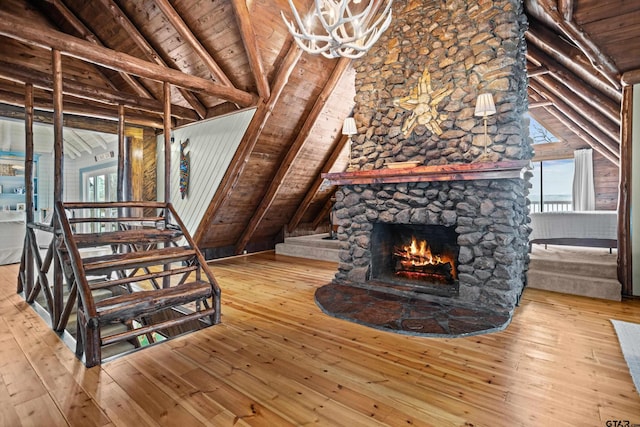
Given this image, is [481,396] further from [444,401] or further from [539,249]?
[539,249]

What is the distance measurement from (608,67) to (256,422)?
16.6 feet

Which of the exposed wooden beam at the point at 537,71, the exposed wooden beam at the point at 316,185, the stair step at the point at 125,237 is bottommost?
the stair step at the point at 125,237

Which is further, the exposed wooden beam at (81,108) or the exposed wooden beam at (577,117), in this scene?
the exposed wooden beam at (577,117)

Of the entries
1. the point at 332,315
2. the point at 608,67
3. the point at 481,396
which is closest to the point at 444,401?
the point at 481,396

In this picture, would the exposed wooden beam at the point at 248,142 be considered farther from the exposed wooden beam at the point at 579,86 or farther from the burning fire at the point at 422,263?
the exposed wooden beam at the point at 579,86

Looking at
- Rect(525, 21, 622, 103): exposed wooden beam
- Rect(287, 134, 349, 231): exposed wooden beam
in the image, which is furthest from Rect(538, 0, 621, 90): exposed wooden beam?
Rect(287, 134, 349, 231): exposed wooden beam

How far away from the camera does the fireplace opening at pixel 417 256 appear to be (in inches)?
164

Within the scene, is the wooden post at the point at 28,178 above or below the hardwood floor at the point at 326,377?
above

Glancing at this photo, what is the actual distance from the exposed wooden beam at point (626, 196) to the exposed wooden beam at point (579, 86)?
3.26 ft

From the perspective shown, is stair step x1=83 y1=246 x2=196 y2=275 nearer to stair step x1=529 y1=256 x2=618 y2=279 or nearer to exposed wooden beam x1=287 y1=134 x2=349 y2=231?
exposed wooden beam x1=287 y1=134 x2=349 y2=231

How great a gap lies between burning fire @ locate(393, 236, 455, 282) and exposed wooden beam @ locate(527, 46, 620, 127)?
3.37m

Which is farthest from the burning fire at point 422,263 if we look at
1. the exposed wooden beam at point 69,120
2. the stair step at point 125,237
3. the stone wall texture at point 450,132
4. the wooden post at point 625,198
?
the exposed wooden beam at point 69,120

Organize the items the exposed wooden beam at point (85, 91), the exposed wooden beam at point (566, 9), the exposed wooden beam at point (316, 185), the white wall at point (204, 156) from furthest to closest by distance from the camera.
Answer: the exposed wooden beam at point (316, 185)
the white wall at point (204, 156)
the exposed wooden beam at point (85, 91)
the exposed wooden beam at point (566, 9)

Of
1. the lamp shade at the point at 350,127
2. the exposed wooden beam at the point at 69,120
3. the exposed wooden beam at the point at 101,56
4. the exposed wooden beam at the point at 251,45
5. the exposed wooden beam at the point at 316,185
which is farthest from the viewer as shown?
the exposed wooden beam at the point at 316,185
